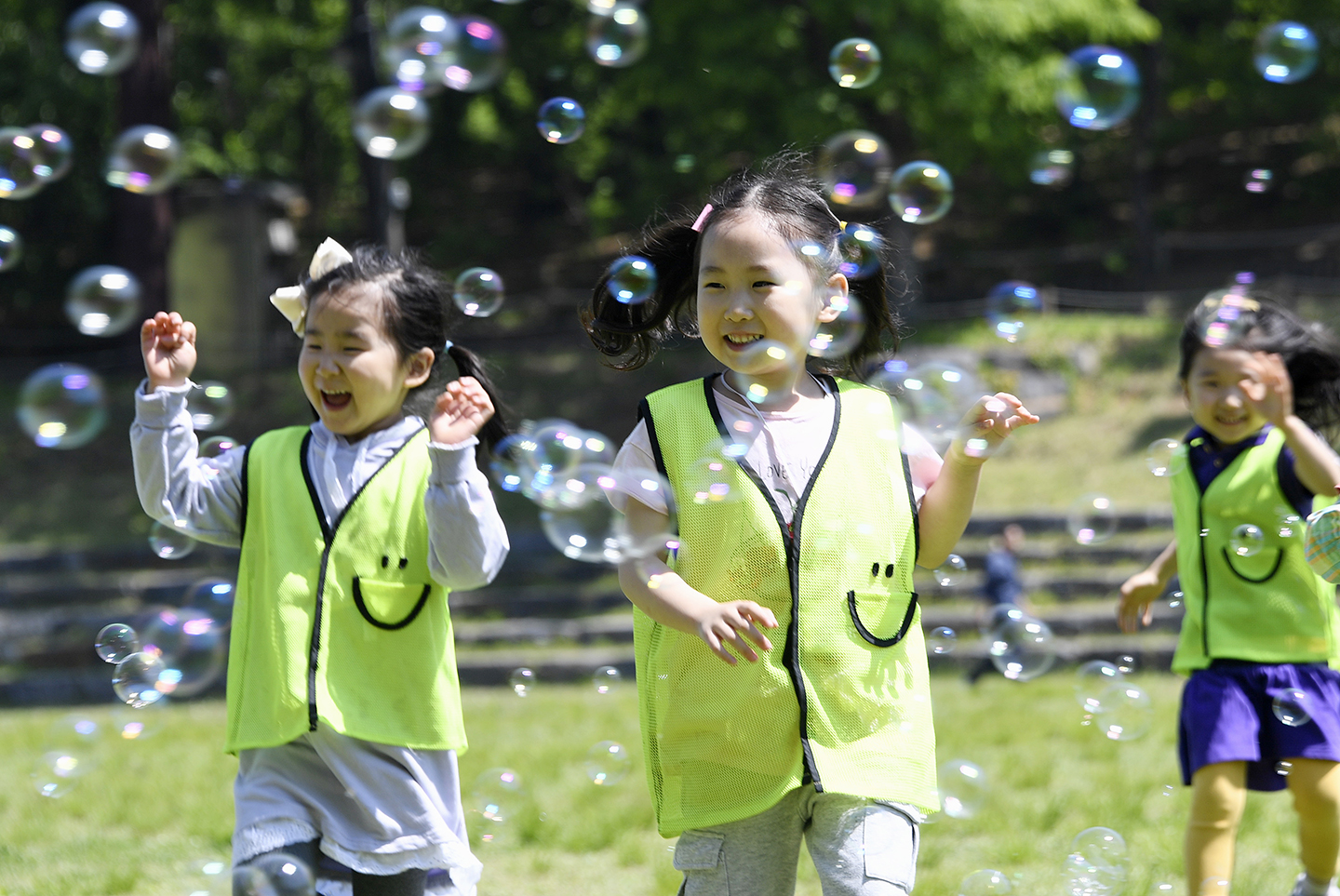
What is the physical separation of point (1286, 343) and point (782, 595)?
1.79 m

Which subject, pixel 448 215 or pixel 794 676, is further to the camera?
pixel 448 215

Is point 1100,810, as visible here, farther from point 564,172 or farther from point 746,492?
point 564,172

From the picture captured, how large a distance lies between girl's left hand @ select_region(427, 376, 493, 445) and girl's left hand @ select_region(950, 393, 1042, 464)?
0.85 meters

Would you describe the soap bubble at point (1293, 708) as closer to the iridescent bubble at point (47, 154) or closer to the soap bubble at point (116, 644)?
the soap bubble at point (116, 644)

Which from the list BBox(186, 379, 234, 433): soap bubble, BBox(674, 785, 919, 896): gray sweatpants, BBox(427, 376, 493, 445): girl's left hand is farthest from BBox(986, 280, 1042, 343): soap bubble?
BBox(186, 379, 234, 433): soap bubble

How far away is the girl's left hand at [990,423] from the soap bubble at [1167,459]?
128 centimetres

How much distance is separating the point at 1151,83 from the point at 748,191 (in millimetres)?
16761

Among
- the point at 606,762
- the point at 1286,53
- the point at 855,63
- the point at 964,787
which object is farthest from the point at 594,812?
the point at 1286,53

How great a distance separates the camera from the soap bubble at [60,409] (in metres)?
3.35

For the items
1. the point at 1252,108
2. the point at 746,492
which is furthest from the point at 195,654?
the point at 1252,108

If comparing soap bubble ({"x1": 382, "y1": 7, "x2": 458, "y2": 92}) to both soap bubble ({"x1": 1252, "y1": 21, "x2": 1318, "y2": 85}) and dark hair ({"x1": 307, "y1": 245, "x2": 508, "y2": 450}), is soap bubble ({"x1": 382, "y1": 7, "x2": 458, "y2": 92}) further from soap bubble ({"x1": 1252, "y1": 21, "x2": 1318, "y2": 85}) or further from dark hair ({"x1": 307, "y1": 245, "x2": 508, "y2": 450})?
soap bubble ({"x1": 1252, "y1": 21, "x2": 1318, "y2": 85})

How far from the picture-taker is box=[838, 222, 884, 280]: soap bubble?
8.71 ft

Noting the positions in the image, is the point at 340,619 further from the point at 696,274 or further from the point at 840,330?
the point at 840,330

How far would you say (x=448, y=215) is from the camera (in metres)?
20.0
